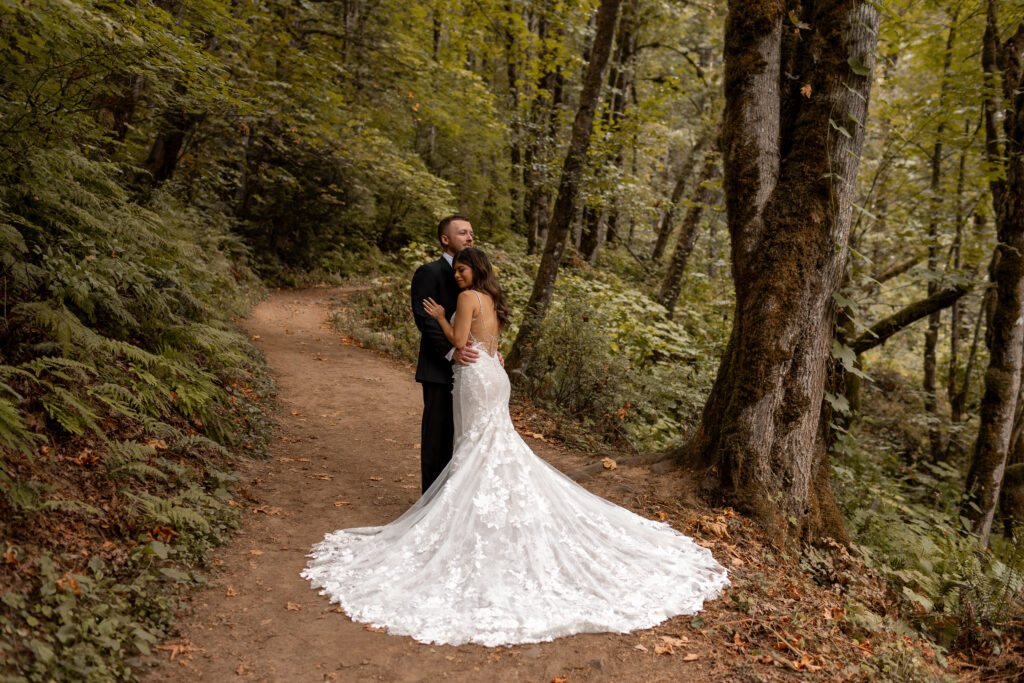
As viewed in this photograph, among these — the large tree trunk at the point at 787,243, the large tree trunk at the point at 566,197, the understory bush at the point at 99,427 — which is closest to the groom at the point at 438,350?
the understory bush at the point at 99,427

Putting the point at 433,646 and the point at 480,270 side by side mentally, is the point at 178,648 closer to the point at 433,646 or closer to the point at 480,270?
the point at 433,646

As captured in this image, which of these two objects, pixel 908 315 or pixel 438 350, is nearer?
pixel 438 350

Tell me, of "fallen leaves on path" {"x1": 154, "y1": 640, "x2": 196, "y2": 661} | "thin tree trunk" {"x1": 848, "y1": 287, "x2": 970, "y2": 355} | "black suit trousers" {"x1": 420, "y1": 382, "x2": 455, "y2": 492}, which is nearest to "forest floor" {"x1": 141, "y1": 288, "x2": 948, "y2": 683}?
"fallen leaves on path" {"x1": 154, "y1": 640, "x2": 196, "y2": 661}

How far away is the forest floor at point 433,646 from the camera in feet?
11.5

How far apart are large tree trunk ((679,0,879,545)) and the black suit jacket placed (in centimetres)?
271

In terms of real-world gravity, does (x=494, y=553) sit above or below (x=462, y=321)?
below

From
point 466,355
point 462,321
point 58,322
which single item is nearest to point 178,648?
point 466,355

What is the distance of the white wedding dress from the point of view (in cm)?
393

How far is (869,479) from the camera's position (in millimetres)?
9352

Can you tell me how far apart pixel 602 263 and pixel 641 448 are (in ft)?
38.4

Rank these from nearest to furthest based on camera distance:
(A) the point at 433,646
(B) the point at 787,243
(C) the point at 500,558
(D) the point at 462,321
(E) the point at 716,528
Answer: (A) the point at 433,646, (C) the point at 500,558, (D) the point at 462,321, (E) the point at 716,528, (B) the point at 787,243

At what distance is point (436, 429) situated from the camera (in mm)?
5410

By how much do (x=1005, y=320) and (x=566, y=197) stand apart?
6.25 meters

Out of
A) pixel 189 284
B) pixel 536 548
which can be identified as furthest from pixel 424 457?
pixel 189 284
